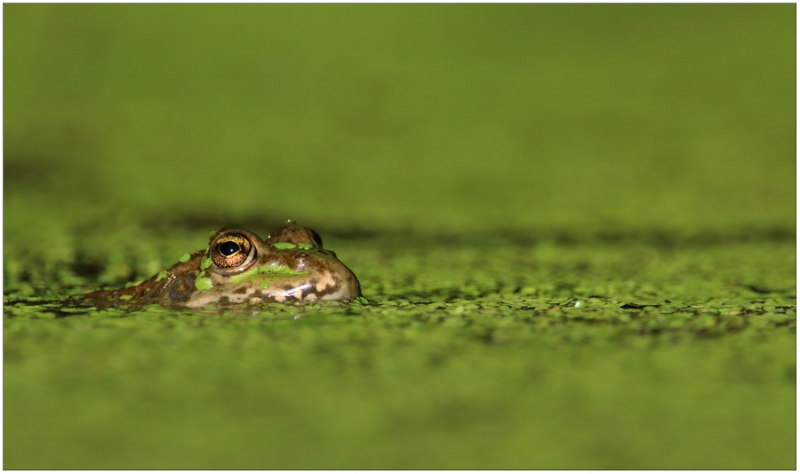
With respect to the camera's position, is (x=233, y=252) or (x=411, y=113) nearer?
(x=233, y=252)

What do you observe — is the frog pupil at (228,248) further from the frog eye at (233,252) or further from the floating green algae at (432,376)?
the floating green algae at (432,376)

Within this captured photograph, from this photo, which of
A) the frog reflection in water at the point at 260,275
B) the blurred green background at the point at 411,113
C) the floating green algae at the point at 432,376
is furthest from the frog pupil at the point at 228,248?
the blurred green background at the point at 411,113

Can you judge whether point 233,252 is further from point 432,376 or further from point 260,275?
point 432,376

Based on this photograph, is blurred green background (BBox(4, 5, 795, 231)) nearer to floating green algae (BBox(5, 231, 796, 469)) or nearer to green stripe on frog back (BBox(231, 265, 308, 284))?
floating green algae (BBox(5, 231, 796, 469))

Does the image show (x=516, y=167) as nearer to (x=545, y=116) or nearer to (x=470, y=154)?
(x=470, y=154)

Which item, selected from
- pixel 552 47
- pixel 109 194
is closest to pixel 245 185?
pixel 109 194

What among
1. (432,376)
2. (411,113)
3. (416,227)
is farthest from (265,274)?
(411,113)

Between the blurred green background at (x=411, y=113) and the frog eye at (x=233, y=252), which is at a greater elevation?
the blurred green background at (x=411, y=113)
